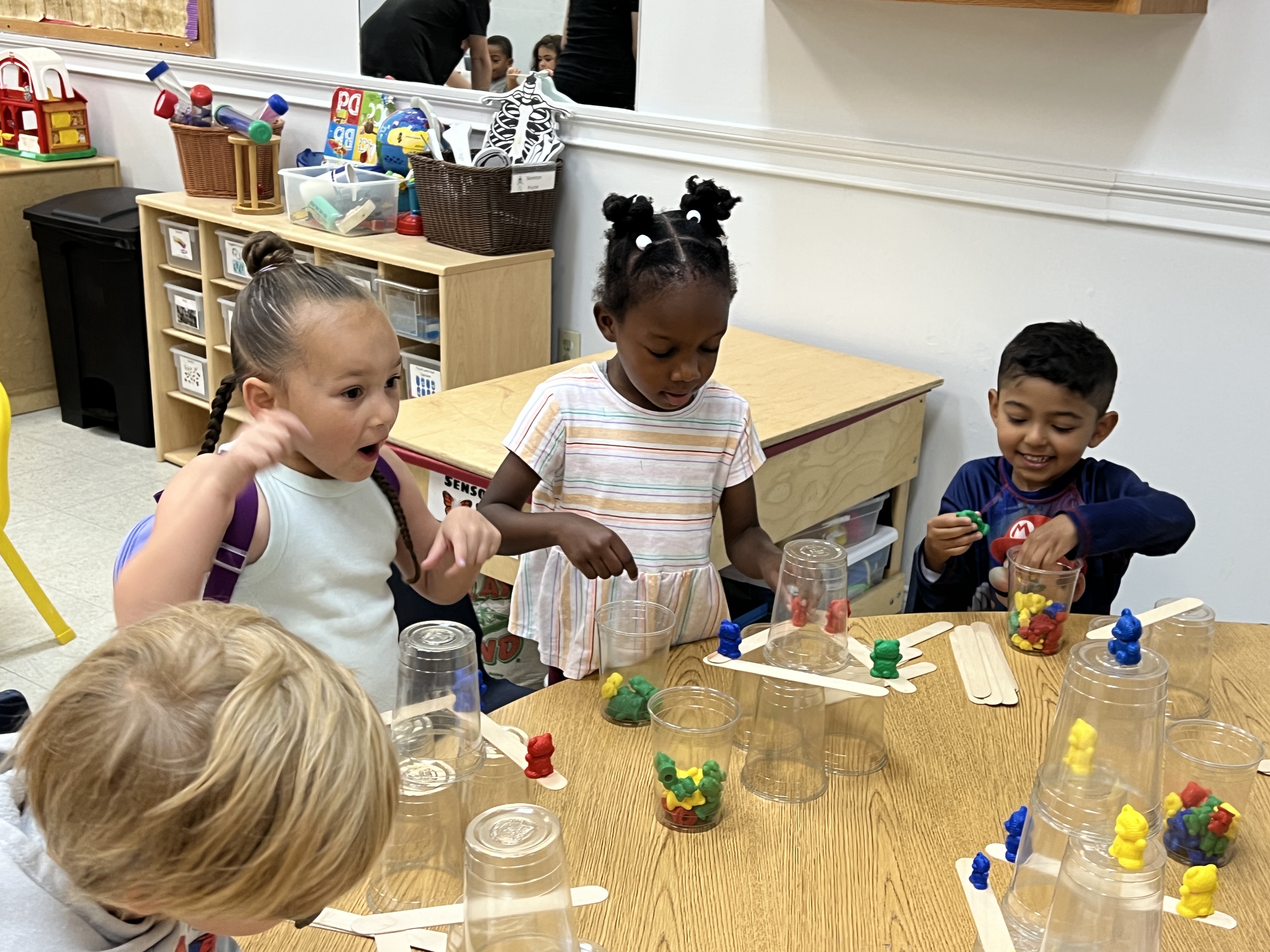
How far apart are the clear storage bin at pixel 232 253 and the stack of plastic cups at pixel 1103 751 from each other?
3.13 meters

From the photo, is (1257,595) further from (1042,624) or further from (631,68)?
(631,68)

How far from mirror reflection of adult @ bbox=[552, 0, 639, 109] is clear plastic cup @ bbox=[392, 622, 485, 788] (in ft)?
7.86

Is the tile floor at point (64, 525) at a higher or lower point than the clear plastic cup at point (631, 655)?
lower

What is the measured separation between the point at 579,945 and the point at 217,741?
0.38m

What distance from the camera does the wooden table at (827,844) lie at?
100 cm

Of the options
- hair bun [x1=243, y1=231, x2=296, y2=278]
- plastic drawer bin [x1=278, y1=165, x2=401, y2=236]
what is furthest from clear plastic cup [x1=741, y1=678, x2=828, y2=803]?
plastic drawer bin [x1=278, y1=165, x2=401, y2=236]

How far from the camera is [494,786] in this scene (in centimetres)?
111

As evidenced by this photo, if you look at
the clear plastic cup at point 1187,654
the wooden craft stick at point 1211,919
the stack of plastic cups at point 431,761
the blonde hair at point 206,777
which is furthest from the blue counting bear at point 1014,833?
the blonde hair at point 206,777

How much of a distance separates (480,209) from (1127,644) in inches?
94.7

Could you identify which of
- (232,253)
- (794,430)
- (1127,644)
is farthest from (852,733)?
(232,253)

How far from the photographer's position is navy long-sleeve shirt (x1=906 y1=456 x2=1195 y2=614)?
179cm

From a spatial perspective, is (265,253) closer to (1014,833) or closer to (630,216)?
(630,216)

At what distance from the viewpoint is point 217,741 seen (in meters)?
0.70

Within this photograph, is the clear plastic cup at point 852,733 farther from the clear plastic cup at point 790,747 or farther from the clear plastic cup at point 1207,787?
the clear plastic cup at point 1207,787
